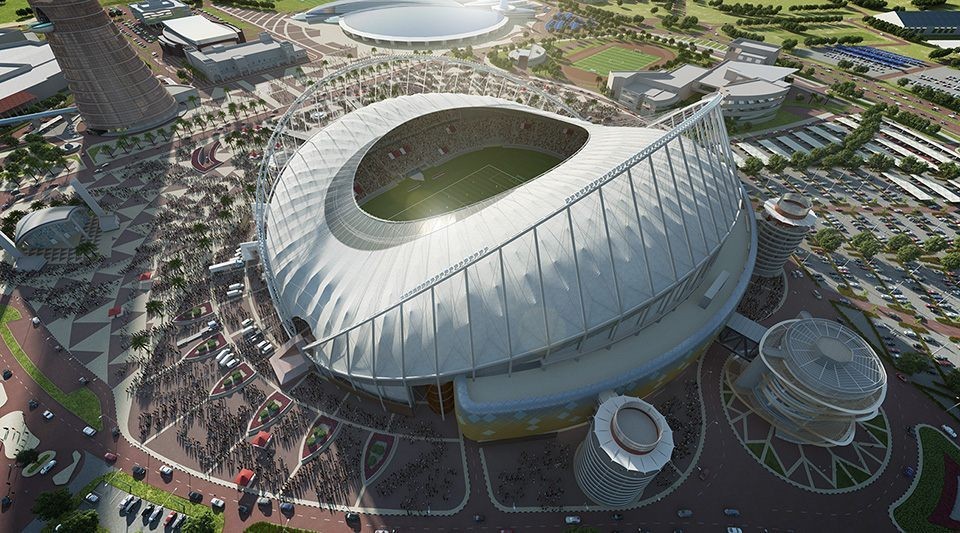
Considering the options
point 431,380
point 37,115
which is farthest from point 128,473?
point 37,115

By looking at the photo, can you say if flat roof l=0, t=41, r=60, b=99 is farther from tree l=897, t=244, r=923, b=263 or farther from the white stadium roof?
tree l=897, t=244, r=923, b=263

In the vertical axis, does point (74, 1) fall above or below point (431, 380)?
above

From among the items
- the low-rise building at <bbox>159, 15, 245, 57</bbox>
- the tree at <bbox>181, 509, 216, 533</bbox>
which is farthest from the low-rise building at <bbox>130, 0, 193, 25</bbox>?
the tree at <bbox>181, 509, 216, 533</bbox>

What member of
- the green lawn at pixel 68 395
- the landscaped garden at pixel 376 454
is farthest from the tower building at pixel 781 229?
the green lawn at pixel 68 395

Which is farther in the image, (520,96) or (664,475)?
(520,96)

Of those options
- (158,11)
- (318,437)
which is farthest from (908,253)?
(158,11)

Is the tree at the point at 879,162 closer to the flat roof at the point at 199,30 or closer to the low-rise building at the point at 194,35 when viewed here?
the low-rise building at the point at 194,35

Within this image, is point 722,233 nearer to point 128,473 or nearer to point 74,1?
point 128,473
